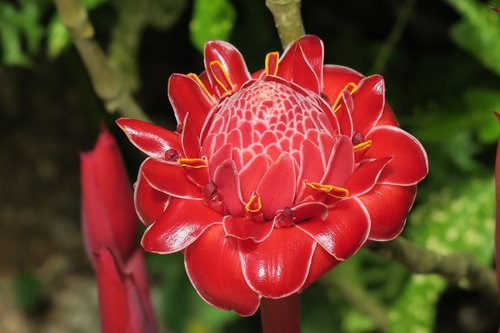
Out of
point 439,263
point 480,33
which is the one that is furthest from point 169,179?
point 480,33

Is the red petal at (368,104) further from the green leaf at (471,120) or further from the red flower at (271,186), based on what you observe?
the green leaf at (471,120)

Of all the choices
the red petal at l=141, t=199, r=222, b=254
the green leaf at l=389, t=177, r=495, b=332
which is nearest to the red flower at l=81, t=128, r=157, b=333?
the red petal at l=141, t=199, r=222, b=254

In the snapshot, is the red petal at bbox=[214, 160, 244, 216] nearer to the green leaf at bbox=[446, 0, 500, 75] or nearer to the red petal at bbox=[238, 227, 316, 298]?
the red petal at bbox=[238, 227, 316, 298]

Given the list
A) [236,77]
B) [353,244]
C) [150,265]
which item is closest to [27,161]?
[150,265]

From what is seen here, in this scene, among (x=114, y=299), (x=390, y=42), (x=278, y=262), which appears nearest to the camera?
(x=278, y=262)

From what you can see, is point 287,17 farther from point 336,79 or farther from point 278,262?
point 278,262
